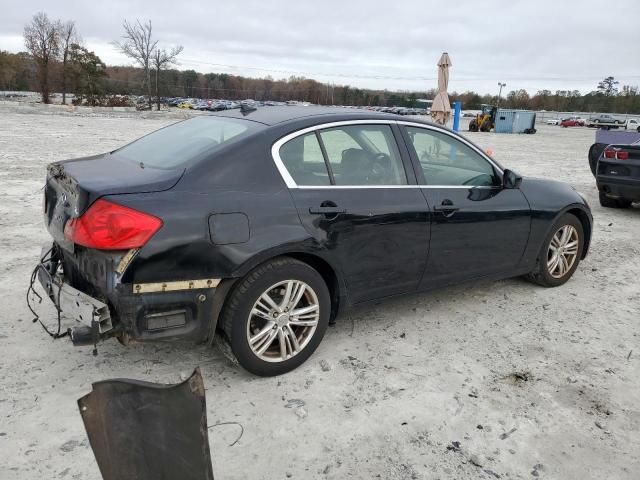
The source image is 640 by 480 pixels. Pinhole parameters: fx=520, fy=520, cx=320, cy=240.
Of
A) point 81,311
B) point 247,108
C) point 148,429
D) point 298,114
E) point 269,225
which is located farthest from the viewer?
point 247,108

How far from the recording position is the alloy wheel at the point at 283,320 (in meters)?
3.12

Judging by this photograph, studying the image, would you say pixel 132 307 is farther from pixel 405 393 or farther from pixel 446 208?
pixel 446 208

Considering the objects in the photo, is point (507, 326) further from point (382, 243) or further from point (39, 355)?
point (39, 355)

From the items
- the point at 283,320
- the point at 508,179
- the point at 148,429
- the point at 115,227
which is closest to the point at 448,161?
the point at 508,179

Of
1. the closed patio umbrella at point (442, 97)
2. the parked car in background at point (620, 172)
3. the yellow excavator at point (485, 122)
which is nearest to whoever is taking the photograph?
the parked car in background at point (620, 172)

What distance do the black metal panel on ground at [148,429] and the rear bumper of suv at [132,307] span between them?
1019 millimetres

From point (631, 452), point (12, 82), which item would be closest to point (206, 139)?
point (631, 452)

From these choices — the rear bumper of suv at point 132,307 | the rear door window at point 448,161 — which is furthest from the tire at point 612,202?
the rear bumper of suv at point 132,307

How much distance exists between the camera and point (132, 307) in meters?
2.69

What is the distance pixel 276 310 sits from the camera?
10.3ft

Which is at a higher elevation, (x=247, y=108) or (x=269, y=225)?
(x=247, y=108)

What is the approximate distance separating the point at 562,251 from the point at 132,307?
13.0 feet

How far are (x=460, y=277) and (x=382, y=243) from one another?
0.93 meters

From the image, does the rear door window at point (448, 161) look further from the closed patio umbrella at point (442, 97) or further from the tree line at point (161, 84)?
the tree line at point (161, 84)
